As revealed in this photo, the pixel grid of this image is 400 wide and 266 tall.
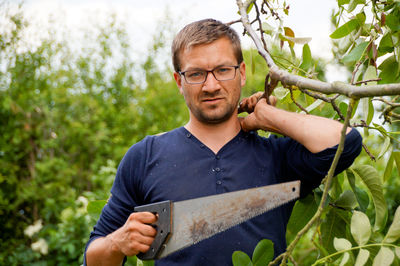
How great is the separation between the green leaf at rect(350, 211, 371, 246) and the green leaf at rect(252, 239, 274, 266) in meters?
0.30

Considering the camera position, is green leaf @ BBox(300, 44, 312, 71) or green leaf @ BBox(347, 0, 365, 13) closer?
green leaf @ BBox(347, 0, 365, 13)

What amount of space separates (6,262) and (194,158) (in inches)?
139

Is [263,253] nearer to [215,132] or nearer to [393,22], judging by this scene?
[215,132]

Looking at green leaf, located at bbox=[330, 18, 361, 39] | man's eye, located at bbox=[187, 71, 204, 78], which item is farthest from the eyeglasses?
green leaf, located at bbox=[330, 18, 361, 39]

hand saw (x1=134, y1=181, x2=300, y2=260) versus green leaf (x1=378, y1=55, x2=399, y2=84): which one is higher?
green leaf (x1=378, y1=55, x2=399, y2=84)

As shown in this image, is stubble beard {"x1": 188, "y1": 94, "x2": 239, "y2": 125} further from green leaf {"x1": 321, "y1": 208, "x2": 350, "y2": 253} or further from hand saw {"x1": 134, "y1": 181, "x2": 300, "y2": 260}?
green leaf {"x1": 321, "y1": 208, "x2": 350, "y2": 253}

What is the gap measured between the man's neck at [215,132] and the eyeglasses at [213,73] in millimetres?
178

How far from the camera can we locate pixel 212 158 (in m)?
1.70

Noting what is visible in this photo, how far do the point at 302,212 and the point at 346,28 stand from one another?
74 cm

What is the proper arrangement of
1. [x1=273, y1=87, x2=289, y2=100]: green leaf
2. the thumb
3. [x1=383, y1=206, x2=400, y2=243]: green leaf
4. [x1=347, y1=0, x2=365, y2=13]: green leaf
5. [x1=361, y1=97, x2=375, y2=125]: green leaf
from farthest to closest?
[x1=273, y1=87, x2=289, y2=100]: green leaf → the thumb → [x1=347, y1=0, x2=365, y2=13]: green leaf → [x1=361, y1=97, x2=375, y2=125]: green leaf → [x1=383, y1=206, x2=400, y2=243]: green leaf

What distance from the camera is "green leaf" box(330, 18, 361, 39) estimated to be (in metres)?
1.73

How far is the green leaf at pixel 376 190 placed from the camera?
1.54m

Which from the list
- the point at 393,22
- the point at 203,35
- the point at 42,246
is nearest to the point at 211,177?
the point at 203,35

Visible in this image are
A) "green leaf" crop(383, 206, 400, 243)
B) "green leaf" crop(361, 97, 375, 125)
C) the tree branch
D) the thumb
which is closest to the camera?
the tree branch
